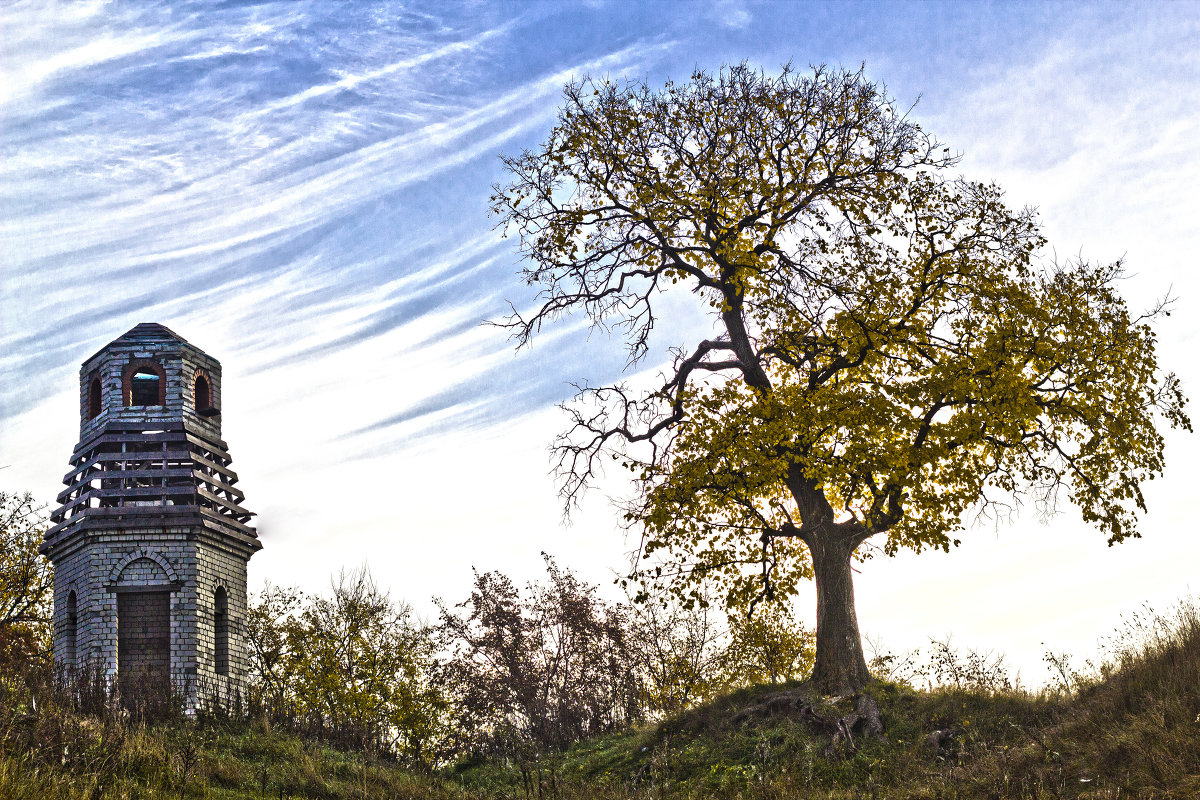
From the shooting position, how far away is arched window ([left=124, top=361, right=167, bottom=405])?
28.4 meters

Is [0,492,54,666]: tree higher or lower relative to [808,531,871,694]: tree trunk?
higher

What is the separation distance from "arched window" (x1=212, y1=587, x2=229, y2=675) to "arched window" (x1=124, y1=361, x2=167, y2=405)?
5.82 m

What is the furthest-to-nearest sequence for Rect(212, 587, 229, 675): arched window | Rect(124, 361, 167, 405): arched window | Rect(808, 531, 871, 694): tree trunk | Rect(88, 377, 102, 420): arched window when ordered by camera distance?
Rect(88, 377, 102, 420): arched window → Rect(124, 361, 167, 405): arched window → Rect(212, 587, 229, 675): arched window → Rect(808, 531, 871, 694): tree trunk

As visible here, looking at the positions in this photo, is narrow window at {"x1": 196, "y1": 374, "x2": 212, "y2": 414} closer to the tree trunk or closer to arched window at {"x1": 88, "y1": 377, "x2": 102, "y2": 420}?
arched window at {"x1": 88, "y1": 377, "x2": 102, "y2": 420}

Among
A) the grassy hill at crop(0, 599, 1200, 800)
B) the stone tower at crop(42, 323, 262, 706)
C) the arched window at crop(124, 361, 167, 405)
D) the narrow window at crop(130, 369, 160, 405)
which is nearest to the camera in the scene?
the grassy hill at crop(0, 599, 1200, 800)

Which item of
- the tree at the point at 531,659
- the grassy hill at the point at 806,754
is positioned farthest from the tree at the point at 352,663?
the grassy hill at the point at 806,754

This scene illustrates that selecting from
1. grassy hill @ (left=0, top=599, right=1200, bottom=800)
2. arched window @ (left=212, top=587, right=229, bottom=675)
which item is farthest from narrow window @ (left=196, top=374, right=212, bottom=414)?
grassy hill @ (left=0, top=599, right=1200, bottom=800)

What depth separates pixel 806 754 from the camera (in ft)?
48.3

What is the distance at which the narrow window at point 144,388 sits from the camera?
94.1 feet

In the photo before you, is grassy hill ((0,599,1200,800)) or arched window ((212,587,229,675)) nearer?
grassy hill ((0,599,1200,800))

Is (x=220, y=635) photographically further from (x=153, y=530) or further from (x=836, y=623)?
(x=836, y=623)

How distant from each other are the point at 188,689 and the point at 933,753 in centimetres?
1837

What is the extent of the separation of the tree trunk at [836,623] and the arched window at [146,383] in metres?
19.2

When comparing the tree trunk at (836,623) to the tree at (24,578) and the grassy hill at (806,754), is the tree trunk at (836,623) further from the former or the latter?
the tree at (24,578)
